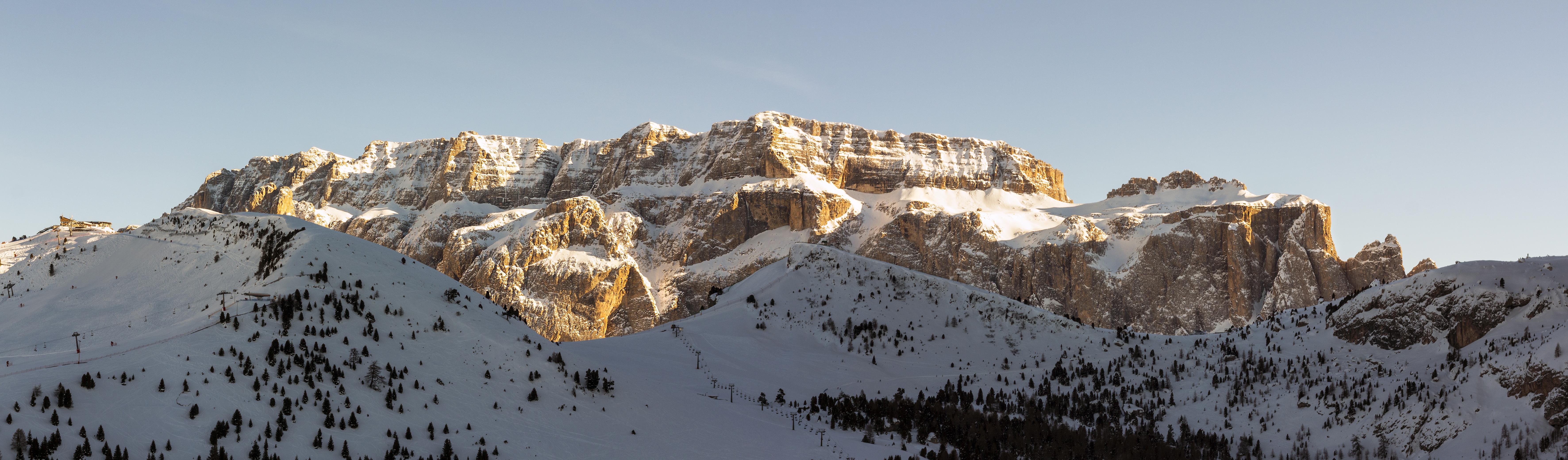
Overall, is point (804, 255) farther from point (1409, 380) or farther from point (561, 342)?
point (1409, 380)

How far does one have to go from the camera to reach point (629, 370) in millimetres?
47750

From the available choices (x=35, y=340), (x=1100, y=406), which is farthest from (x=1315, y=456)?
(x=35, y=340)

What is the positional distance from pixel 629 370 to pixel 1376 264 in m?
195

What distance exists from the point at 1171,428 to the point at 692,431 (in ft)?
79.6

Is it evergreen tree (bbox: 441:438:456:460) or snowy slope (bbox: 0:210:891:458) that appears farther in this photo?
evergreen tree (bbox: 441:438:456:460)

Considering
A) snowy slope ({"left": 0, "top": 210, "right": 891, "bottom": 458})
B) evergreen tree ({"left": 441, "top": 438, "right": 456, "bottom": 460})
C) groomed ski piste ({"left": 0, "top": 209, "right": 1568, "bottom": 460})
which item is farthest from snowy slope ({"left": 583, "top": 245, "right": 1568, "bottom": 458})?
evergreen tree ({"left": 441, "top": 438, "right": 456, "bottom": 460})

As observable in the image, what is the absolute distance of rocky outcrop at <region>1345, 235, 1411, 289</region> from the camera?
619ft

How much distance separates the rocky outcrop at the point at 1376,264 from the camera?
619ft

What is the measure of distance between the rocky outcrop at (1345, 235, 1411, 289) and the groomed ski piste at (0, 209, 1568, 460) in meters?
153

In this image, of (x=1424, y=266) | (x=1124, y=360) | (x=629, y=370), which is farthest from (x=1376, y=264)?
(x=629, y=370)

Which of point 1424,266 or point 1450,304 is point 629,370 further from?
point 1424,266

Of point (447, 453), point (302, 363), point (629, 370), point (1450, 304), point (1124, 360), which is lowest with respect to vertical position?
point (447, 453)

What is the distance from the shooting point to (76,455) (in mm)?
24844

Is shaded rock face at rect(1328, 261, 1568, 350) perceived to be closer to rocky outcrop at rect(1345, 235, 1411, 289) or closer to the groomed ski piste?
the groomed ski piste
